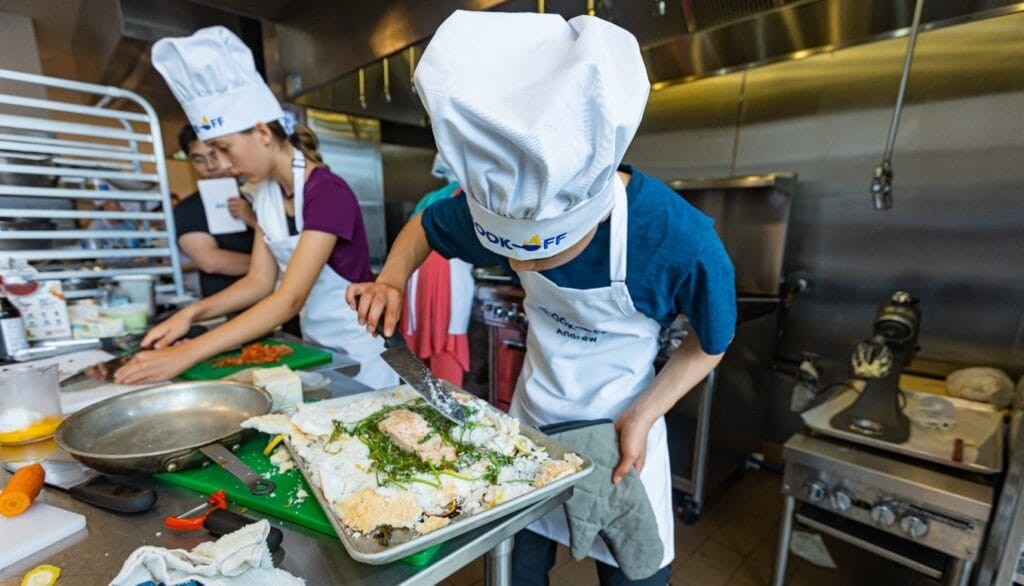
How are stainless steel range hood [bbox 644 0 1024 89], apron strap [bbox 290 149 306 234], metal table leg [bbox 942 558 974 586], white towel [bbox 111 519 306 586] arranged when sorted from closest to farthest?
white towel [bbox 111 519 306 586] < metal table leg [bbox 942 558 974 586] < apron strap [bbox 290 149 306 234] < stainless steel range hood [bbox 644 0 1024 89]

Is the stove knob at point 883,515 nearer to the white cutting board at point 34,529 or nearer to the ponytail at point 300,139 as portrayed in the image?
the white cutting board at point 34,529

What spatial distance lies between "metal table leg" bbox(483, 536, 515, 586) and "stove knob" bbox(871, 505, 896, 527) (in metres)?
1.12

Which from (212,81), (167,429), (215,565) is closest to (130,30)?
(212,81)

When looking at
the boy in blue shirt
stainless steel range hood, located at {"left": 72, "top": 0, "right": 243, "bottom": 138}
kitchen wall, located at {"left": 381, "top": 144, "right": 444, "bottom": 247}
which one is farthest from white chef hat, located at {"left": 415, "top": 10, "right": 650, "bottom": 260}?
kitchen wall, located at {"left": 381, "top": 144, "right": 444, "bottom": 247}

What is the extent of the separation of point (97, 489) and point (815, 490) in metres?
1.65

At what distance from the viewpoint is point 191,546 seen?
0.55 metres

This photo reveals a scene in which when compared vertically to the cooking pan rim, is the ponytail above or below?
above

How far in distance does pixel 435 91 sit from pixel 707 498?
2.17 meters

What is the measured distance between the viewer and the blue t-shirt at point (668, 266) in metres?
0.79

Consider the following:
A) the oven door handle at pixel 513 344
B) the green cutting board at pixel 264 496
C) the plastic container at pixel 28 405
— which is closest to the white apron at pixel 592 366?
the green cutting board at pixel 264 496

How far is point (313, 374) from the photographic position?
1.13 metres

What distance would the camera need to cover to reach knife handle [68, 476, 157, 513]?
23.7 inches

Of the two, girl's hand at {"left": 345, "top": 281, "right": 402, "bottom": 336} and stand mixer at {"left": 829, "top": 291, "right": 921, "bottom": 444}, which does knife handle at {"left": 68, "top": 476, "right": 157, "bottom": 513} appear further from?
stand mixer at {"left": 829, "top": 291, "right": 921, "bottom": 444}

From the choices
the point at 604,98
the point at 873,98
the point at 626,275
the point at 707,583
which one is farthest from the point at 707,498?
the point at 604,98
